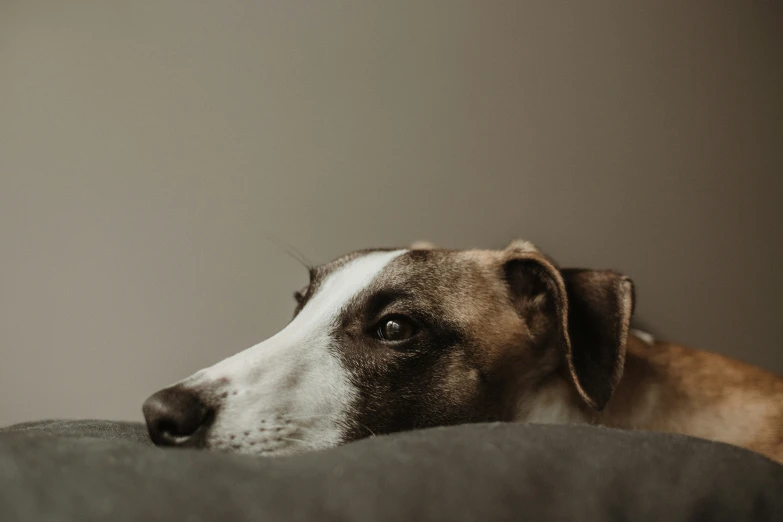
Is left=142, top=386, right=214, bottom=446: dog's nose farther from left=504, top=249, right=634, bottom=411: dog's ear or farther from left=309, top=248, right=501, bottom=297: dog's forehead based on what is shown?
left=504, top=249, right=634, bottom=411: dog's ear

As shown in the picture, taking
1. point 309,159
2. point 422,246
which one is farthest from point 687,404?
point 309,159

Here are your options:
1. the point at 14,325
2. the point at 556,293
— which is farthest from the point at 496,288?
the point at 14,325

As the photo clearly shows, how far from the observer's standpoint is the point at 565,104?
8.43ft

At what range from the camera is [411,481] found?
23.3 inches

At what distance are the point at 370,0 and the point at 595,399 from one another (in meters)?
1.94

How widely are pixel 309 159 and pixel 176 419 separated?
1.65 metres

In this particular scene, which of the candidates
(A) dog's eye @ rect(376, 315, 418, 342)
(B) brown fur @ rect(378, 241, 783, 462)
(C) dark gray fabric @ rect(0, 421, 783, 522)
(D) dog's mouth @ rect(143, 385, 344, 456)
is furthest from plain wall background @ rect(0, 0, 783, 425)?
(C) dark gray fabric @ rect(0, 421, 783, 522)

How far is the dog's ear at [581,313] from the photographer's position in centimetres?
123

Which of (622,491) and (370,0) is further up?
(370,0)

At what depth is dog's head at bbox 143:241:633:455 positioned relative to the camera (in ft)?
3.27

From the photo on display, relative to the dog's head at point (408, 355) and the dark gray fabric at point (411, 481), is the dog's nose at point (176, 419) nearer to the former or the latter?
the dog's head at point (408, 355)

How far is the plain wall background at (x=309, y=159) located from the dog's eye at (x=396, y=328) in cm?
126

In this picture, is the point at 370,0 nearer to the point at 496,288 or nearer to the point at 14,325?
the point at 496,288

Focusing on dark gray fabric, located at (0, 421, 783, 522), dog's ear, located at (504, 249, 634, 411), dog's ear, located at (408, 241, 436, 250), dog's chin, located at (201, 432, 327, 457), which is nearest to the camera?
dark gray fabric, located at (0, 421, 783, 522)
